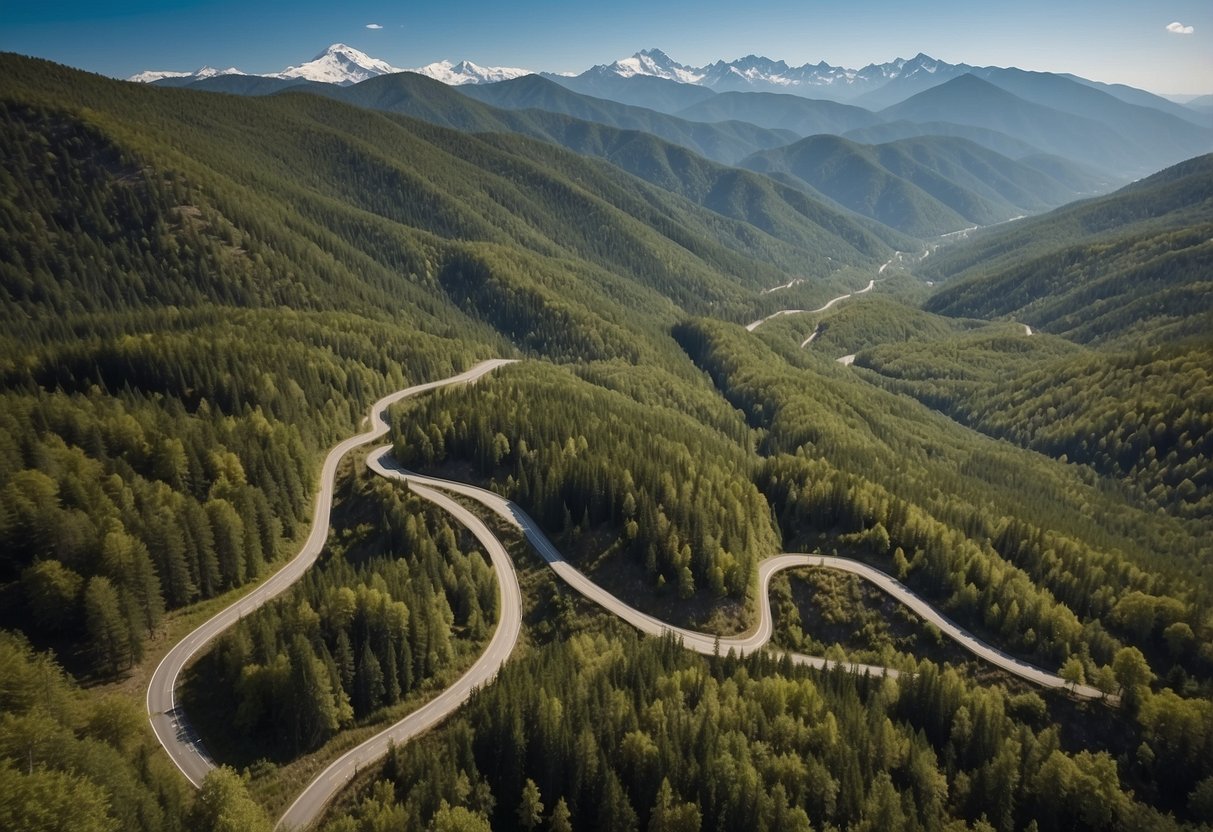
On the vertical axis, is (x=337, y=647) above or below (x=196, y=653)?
above

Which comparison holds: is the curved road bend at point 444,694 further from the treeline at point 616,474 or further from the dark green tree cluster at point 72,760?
the treeline at point 616,474

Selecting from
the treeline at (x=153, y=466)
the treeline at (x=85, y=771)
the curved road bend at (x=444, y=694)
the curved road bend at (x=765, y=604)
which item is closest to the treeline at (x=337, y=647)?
the curved road bend at (x=444, y=694)

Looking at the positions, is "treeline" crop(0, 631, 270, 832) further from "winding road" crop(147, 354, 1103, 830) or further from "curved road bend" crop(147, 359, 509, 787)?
"winding road" crop(147, 354, 1103, 830)

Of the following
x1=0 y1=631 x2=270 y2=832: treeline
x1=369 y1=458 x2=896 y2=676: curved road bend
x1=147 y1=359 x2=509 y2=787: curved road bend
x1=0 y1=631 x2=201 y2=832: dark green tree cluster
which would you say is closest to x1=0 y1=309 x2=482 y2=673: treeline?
x1=147 y1=359 x2=509 y2=787: curved road bend

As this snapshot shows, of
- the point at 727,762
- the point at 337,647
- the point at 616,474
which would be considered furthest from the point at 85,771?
the point at 616,474

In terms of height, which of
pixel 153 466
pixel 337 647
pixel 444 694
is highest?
pixel 153 466

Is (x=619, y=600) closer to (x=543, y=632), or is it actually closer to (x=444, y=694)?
(x=543, y=632)
